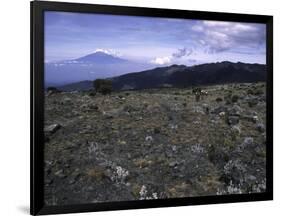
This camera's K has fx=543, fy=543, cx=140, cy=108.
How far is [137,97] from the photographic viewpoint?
620 cm

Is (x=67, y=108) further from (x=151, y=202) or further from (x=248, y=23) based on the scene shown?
(x=248, y=23)

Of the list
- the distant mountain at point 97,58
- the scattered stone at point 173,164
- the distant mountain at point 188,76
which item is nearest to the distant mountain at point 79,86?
the distant mountain at point 188,76

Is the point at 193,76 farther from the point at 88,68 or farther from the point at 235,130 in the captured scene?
the point at 88,68

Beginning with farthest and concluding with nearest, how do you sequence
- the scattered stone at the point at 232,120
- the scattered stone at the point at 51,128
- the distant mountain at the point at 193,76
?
the scattered stone at the point at 232,120 < the distant mountain at the point at 193,76 < the scattered stone at the point at 51,128

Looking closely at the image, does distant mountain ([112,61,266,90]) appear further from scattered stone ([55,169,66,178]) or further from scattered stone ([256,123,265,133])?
scattered stone ([55,169,66,178])

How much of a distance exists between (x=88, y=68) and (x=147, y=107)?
806 mm

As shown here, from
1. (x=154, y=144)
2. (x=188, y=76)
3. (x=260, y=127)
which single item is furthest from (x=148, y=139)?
(x=260, y=127)

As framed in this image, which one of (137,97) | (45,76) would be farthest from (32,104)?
(137,97)

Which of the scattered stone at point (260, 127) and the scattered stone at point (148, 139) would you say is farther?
the scattered stone at point (260, 127)

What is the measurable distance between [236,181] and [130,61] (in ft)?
6.33

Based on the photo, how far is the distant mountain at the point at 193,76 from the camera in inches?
244

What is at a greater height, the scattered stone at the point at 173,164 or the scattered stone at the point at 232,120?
the scattered stone at the point at 232,120

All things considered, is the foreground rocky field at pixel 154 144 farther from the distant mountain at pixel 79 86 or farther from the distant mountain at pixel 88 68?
the distant mountain at pixel 88 68

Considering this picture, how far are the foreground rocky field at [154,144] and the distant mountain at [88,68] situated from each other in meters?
0.18
